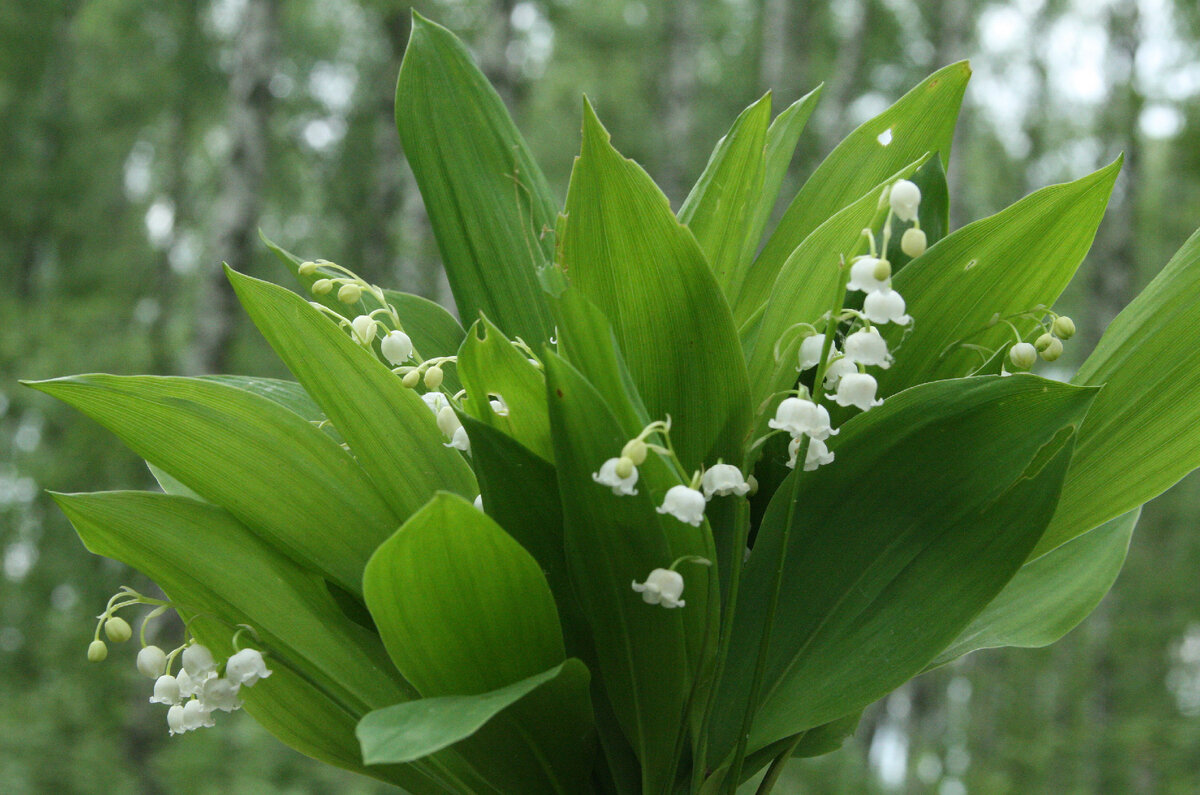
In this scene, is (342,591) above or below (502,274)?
below

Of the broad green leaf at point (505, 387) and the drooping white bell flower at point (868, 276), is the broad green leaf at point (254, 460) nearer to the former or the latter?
the broad green leaf at point (505, 387)

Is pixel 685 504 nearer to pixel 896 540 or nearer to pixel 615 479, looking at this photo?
pixel 615 479

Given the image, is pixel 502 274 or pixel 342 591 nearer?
pixel 342 591

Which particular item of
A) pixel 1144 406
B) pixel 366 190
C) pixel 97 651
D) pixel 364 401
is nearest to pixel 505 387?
pixel 364 401

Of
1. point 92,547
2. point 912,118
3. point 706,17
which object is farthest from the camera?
point 706,17

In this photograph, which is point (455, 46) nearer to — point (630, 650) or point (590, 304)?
point (590, 304)

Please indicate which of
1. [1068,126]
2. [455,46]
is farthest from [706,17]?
[455,46]

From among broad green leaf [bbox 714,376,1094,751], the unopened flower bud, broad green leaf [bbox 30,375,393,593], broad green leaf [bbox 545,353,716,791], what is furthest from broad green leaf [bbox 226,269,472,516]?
the unopened flower bud

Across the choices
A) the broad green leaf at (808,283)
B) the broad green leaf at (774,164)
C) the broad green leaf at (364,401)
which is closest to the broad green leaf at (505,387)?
the broad green leaf at (364,401)
